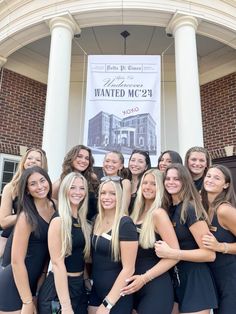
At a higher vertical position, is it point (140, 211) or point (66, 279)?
point (140, 211)

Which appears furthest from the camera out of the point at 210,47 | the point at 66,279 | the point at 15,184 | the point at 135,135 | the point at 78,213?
the point at 210,47

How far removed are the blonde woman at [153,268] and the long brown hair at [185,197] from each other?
0.08m

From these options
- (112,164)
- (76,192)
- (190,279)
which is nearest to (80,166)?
(112,164)

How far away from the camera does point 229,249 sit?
248 cm

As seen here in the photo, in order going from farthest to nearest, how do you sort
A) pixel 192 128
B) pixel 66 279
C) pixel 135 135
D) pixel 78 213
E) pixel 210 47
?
pixel 210 47
pixel 135 135
pixel 192 128
pixel 78 213
pixel 66 279

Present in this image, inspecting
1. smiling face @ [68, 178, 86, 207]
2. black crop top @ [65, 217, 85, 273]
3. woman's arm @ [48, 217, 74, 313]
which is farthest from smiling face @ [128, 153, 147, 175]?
woman's arm @ [48, 217, 74, 313]

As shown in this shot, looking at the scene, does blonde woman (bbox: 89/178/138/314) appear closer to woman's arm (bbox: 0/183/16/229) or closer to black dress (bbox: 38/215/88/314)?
black dress (bbox: 38/215/88/314)

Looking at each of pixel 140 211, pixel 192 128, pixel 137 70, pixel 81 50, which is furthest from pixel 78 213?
pixel 81 50

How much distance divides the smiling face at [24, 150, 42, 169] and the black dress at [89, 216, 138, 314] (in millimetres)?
1109

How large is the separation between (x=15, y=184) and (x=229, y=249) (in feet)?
6.05

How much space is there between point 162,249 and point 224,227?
58 cm

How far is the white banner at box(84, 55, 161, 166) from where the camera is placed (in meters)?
5.81

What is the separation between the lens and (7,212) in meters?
2.88

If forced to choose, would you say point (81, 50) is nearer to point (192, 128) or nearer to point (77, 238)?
point (192, 128)
